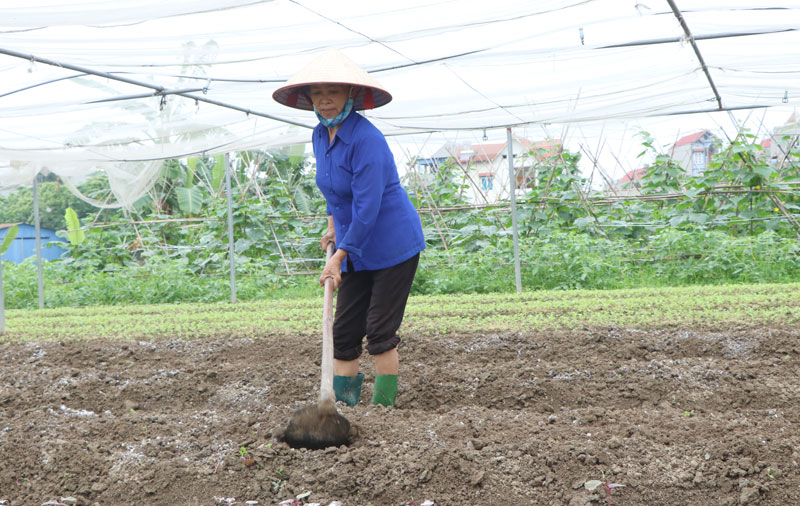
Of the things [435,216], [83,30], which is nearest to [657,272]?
[435,216]

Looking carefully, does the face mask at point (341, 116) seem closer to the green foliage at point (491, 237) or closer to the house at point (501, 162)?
the green foliage at point (491, 237)

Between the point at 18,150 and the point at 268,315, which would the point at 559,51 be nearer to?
the point at 268,315

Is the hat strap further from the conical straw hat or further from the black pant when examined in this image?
the black pant

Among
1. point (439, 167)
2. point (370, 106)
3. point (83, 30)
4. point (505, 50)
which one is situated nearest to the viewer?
point (370, 106)

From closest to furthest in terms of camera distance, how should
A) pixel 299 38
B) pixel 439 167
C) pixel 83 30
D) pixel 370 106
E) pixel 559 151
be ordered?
pixel 370 106, pixel 83 30, pixel 299 38, pixel 559 151, pixel 439 167

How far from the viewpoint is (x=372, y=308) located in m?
2.94

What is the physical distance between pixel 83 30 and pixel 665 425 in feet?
11.9

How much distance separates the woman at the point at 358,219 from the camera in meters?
2.74

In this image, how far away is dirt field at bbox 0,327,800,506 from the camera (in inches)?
Answer: 81.7

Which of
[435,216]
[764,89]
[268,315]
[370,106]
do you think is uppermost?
[764,89]

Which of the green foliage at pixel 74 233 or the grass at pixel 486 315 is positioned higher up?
the green foliage at pixel 74 233

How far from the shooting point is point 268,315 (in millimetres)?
6328

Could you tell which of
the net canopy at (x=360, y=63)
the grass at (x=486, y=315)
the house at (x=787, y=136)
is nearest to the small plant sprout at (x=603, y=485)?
the grass at (x=486, y=315)

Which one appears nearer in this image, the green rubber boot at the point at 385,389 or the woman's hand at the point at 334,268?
the woman's hand at the point at 334,268
